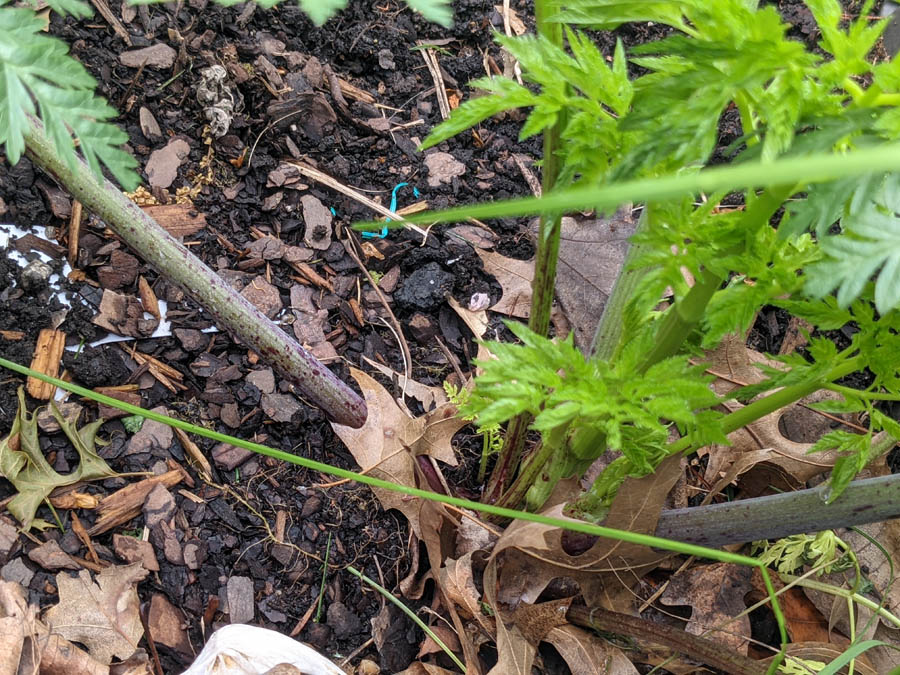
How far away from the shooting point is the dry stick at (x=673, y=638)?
1345 millimetres

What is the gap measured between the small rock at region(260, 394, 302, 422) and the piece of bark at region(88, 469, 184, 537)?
0.25 m

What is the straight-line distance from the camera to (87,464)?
5.10 feet

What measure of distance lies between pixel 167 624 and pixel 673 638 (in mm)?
959

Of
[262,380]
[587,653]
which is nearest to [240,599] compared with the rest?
[262,380]

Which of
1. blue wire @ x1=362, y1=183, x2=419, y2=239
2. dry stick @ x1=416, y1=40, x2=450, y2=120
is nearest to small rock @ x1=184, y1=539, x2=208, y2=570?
blue wire @ x1=362, y1=183, x2=419, y2=239

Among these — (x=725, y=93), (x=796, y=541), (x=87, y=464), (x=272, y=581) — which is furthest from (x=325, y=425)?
(x=725, y=93)

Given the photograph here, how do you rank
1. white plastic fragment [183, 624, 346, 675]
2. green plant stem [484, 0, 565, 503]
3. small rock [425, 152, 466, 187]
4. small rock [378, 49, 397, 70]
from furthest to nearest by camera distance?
small rock [378, 49, 397, 70]
small rock [425, 152, 466, 187]
white plastic fragment [183, 624, 346, 675]
green plant stem [484, 0, 565, 503]

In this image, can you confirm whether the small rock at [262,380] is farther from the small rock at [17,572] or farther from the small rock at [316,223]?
the small rock at [17,572]

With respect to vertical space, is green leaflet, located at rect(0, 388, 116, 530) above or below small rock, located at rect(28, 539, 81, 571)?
above

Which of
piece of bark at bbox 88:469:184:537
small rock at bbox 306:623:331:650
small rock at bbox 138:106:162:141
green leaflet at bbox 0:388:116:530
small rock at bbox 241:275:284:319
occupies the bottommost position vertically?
small rock at bbox 306:623:331:650

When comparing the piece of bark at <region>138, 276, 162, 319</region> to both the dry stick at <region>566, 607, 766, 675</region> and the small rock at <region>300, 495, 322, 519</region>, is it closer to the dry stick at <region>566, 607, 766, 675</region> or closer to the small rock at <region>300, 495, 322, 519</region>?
the small rock at <region>300, 495, 322, 519</region>

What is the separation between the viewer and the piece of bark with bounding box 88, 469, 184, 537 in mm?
1524

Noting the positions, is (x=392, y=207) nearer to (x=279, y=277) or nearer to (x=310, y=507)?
(x=279, y=277)

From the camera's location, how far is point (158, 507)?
5.11 ft
